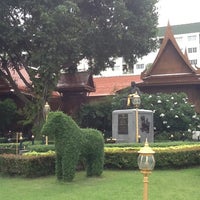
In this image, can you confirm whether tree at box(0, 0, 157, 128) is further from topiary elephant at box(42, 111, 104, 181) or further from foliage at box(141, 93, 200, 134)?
topiary elephant at box(42, 111, 104, 181)

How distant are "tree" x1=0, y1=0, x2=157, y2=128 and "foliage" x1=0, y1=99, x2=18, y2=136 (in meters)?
3.40

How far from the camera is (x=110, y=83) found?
3494 cm

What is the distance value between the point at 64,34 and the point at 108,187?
1188 centimetres

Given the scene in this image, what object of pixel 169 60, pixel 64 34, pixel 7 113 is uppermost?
pixel 64 34

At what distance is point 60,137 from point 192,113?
14143 mm

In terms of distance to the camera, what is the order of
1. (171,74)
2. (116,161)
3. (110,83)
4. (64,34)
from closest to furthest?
(116,161), (64,34), (171,74), (110,83)

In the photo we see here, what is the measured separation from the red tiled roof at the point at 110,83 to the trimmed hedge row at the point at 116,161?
17492 millimetres

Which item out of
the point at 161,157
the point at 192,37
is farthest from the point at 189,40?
the point at 161,157

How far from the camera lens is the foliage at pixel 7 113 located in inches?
1139

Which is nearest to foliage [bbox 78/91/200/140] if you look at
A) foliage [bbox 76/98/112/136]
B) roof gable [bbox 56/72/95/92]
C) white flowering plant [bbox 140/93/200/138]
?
white flowering plant [bbox 140/93/200/138]

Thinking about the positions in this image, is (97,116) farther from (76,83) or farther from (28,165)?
(28,165)

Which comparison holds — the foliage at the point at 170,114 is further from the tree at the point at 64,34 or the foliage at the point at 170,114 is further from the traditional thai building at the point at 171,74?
the tree at the point at 64,34

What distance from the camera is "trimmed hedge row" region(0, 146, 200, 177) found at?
1325 centimetres

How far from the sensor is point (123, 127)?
18.0 meters
